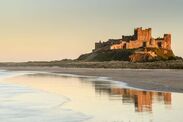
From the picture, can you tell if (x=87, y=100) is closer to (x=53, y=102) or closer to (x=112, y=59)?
(x=53, y=102)

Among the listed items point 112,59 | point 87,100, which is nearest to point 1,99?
point 87,100

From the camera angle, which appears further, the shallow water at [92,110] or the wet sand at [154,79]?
the wet sand at [154,79]

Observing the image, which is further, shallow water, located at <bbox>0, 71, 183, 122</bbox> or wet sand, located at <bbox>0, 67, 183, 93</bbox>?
wet sand, located at <bbox>0, 67, 183, 93</bbox>

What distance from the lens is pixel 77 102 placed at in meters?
19.5

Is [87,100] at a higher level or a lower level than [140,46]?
lower

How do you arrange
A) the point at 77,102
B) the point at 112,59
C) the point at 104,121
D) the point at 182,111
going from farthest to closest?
1. the point at 112,59
2. the point at 77,102
3. the point at 182,111
4. the point at 104,121

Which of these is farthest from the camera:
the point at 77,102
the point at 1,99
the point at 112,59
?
the point at 112,59

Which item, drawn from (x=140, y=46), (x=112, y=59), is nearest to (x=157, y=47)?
(x=140, y=46)

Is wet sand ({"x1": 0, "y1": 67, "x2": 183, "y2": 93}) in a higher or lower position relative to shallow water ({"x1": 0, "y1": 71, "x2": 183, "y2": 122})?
higher

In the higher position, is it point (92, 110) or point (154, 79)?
point (154, 79)

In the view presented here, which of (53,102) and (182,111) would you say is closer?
(182,111)

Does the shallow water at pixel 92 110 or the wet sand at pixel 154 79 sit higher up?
the wet sand at pixel 154 79

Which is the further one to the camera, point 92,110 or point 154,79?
point 154,79

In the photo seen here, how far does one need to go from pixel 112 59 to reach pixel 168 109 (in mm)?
131602
